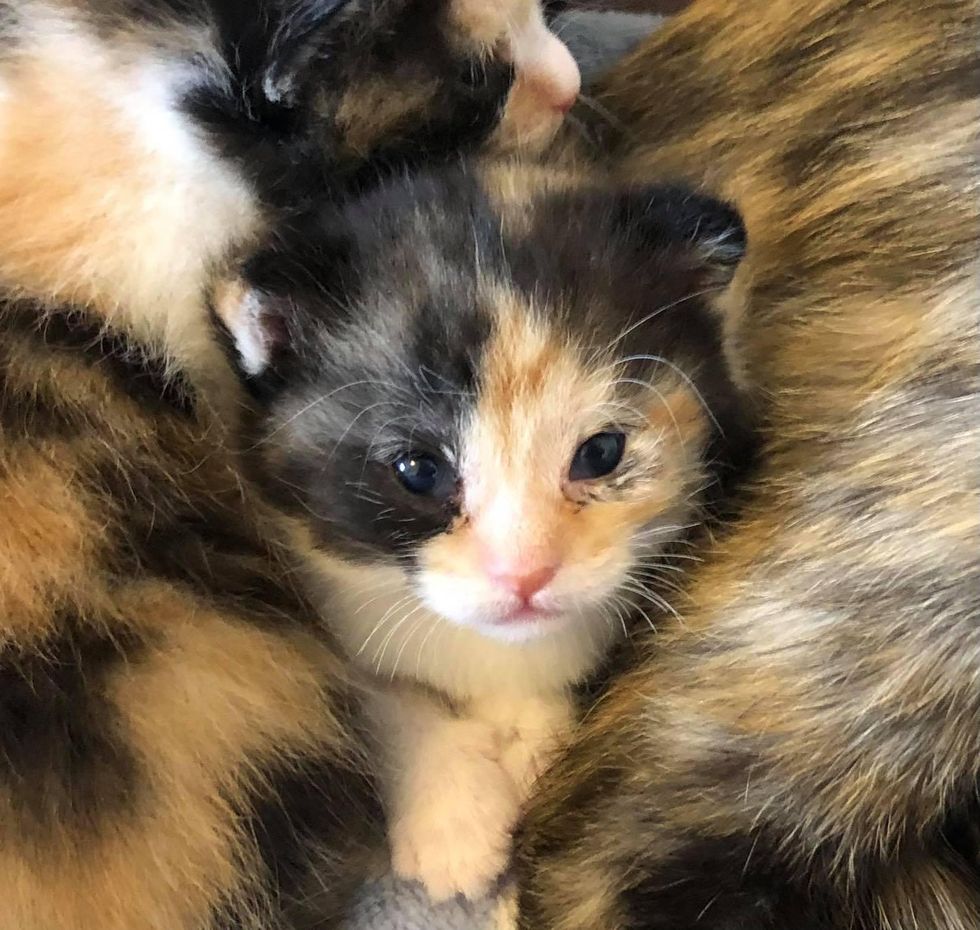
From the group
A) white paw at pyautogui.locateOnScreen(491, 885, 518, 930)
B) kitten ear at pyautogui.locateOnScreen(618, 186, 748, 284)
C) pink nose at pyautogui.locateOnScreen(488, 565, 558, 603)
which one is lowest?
white paw at pyautogui.locateOnScreen(491, 885, 518, 930)

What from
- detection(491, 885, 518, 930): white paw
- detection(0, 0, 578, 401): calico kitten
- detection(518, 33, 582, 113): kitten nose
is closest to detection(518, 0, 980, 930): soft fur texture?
detection(491, 885, 518, 930): white paw

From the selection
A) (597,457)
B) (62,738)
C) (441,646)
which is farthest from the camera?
(441,646)

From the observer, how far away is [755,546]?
0.91 m

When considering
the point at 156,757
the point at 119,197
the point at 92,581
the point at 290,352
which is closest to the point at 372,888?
the point at 156,757

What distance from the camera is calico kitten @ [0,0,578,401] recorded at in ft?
3.21

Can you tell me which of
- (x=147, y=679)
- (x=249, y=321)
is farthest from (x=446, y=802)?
(x=249, y=321)

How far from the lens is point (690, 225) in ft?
3.20

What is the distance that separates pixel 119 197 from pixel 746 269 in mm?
548

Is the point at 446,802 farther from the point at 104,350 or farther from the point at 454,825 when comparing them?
the point at 104,350

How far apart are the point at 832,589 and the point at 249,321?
1.66 ft

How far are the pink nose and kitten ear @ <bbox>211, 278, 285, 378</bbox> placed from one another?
0.27m

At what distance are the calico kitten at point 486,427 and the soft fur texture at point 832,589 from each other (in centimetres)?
7

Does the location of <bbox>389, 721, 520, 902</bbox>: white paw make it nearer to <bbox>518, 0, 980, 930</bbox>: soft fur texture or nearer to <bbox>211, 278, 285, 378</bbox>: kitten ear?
<bbox>518, 0, 980, 930</bbox>: soft fur texture

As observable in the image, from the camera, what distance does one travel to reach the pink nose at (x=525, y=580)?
2.95 ft
